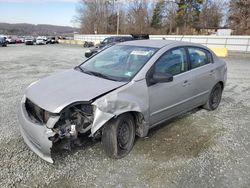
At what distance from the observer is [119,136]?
3275 millimetres

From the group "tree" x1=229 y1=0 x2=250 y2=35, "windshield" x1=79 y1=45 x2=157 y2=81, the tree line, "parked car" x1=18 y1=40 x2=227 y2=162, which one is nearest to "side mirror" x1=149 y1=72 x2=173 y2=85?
"parked car" x1=18 y1=40 x2=227 y2=162

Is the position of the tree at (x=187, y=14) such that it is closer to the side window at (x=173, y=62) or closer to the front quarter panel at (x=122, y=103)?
the side window at (x=173, y=62)

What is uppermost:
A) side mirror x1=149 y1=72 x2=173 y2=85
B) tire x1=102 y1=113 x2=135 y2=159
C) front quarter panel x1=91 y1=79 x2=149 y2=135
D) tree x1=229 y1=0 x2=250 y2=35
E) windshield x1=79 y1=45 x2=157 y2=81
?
tree x1=229 y1=0 x2=250 y2=35

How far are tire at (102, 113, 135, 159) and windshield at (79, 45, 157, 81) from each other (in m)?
0.62

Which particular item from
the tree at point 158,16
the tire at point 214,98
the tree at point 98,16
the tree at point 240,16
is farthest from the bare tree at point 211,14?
the tire at point 214,98

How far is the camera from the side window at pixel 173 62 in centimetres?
376

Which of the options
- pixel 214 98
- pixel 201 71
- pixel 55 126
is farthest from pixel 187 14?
pixel 55 126

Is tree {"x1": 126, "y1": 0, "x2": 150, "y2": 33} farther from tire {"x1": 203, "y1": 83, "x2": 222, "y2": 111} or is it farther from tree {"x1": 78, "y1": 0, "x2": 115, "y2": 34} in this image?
tire {"x1": 203, "y1": 83, "x2": 222, "y2": 111}

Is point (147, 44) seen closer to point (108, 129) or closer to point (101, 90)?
point (101, 90)

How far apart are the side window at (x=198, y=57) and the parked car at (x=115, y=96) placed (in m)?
0.02

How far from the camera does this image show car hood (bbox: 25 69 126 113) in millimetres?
2881

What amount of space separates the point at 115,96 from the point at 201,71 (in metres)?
2.23

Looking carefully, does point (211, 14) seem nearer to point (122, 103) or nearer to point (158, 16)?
point (158, 16)

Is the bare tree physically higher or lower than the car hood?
higher
